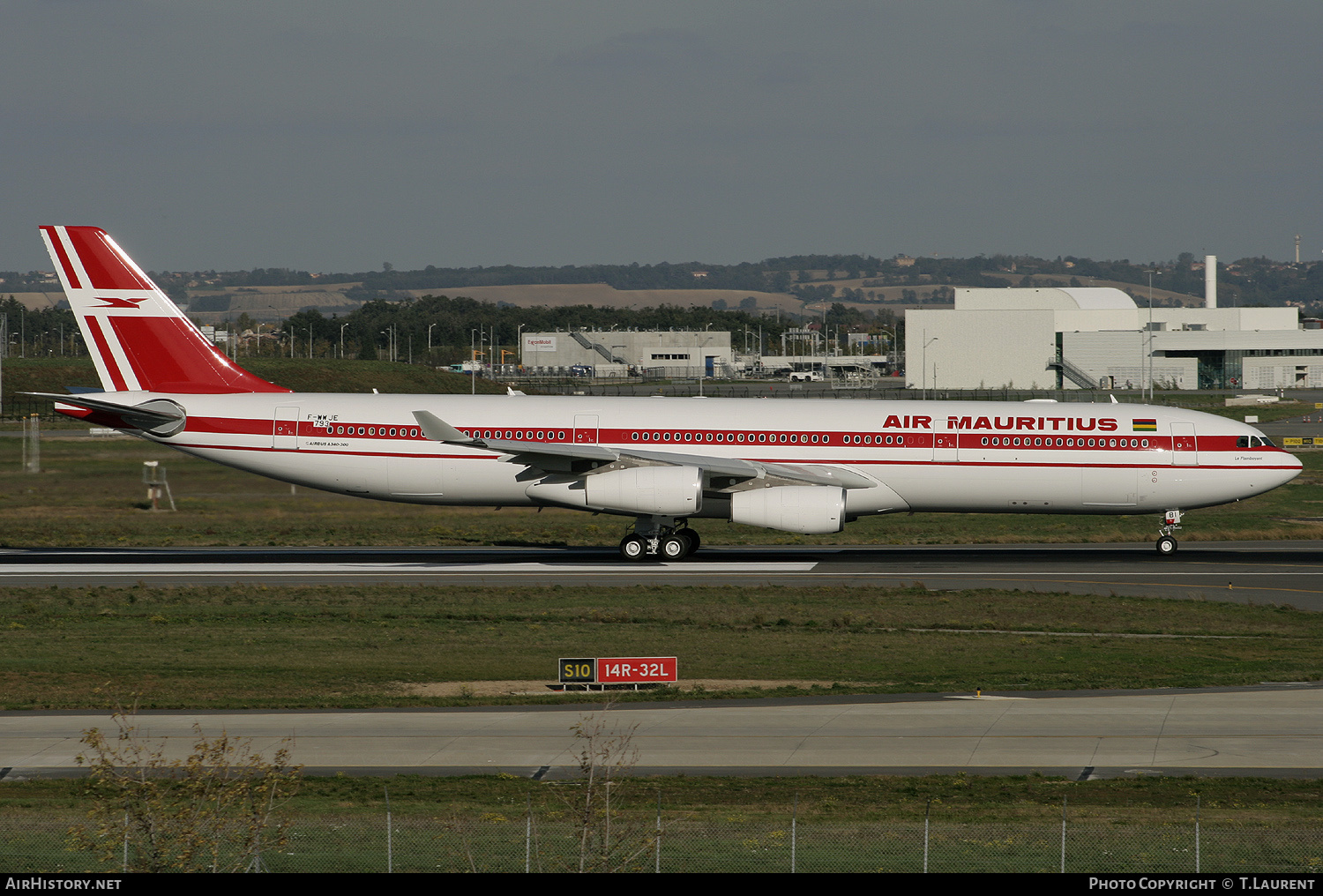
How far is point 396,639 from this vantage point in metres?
29.5

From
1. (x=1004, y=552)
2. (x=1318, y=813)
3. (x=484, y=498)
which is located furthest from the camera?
(x=1004, y=552)

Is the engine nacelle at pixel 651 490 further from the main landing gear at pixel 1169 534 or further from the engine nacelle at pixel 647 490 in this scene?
the main landing gear at pixel 1169 534

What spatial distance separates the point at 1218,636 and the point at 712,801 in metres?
17.8

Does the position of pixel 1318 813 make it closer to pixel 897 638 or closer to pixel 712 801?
pixel 712 801

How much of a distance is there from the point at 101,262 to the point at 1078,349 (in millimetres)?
126722

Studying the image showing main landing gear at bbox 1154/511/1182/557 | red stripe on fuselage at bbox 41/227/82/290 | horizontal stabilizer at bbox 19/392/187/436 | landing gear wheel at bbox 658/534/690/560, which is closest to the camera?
horizontal stabilizer at bbox 19/392/187/436

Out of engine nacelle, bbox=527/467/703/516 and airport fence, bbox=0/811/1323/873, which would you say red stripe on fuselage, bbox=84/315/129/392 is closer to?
engine nacelle, bbox=527/467/703/516

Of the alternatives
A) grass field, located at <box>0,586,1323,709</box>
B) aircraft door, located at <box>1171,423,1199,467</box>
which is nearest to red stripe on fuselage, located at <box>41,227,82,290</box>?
grass field, located at <box>0,586,1323,709</box>

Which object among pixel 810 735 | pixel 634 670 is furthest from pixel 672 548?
pixel 810 735

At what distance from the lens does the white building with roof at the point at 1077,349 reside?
488 ft

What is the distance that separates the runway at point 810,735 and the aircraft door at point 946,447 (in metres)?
15.7

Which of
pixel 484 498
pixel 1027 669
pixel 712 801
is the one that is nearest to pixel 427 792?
pixel 712 801

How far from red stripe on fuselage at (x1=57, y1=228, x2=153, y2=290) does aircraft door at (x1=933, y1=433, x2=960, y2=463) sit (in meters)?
26.2

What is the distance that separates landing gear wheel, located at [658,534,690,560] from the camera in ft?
135
